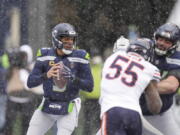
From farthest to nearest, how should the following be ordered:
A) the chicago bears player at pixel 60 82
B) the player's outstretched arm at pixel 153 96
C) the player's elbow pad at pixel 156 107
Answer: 1. the chicago bears player at pixel 60 82
2. the player's elbow pad at pixel 156 107
3. the player's outstretched arm at pixel 153 96

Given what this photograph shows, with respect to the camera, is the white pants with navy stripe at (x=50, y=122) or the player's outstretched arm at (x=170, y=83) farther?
the white pants with navy stripe at (x=50, y=122)

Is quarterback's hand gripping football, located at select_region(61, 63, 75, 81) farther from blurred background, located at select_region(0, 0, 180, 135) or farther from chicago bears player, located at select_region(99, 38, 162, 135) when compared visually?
blurred background, located at select_region(0, 0, 180, 135)

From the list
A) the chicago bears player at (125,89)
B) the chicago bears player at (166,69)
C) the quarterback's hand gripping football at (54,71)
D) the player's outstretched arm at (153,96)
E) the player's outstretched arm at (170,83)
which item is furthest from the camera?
the quarterback's hand gripping football at (54,71)

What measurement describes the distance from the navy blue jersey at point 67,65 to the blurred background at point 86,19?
3.88 m

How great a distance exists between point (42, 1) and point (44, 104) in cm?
469

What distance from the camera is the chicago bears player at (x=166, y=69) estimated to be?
9.70 m

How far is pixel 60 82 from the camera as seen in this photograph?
10.0 metres

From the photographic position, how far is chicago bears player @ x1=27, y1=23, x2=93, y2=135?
997 centimetres

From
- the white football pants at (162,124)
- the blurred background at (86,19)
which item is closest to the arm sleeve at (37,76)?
the white football pants at (162,124)

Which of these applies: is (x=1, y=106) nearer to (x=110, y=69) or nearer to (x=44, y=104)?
(x=44, y=104)

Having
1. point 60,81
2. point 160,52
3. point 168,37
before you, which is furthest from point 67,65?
point 168,37

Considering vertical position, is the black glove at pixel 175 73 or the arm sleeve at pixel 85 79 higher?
the black glove at pixel 175 73

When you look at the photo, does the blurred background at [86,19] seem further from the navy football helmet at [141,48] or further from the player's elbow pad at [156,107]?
the navy football helmet at [141,48]

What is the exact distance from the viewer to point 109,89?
28.6ft
